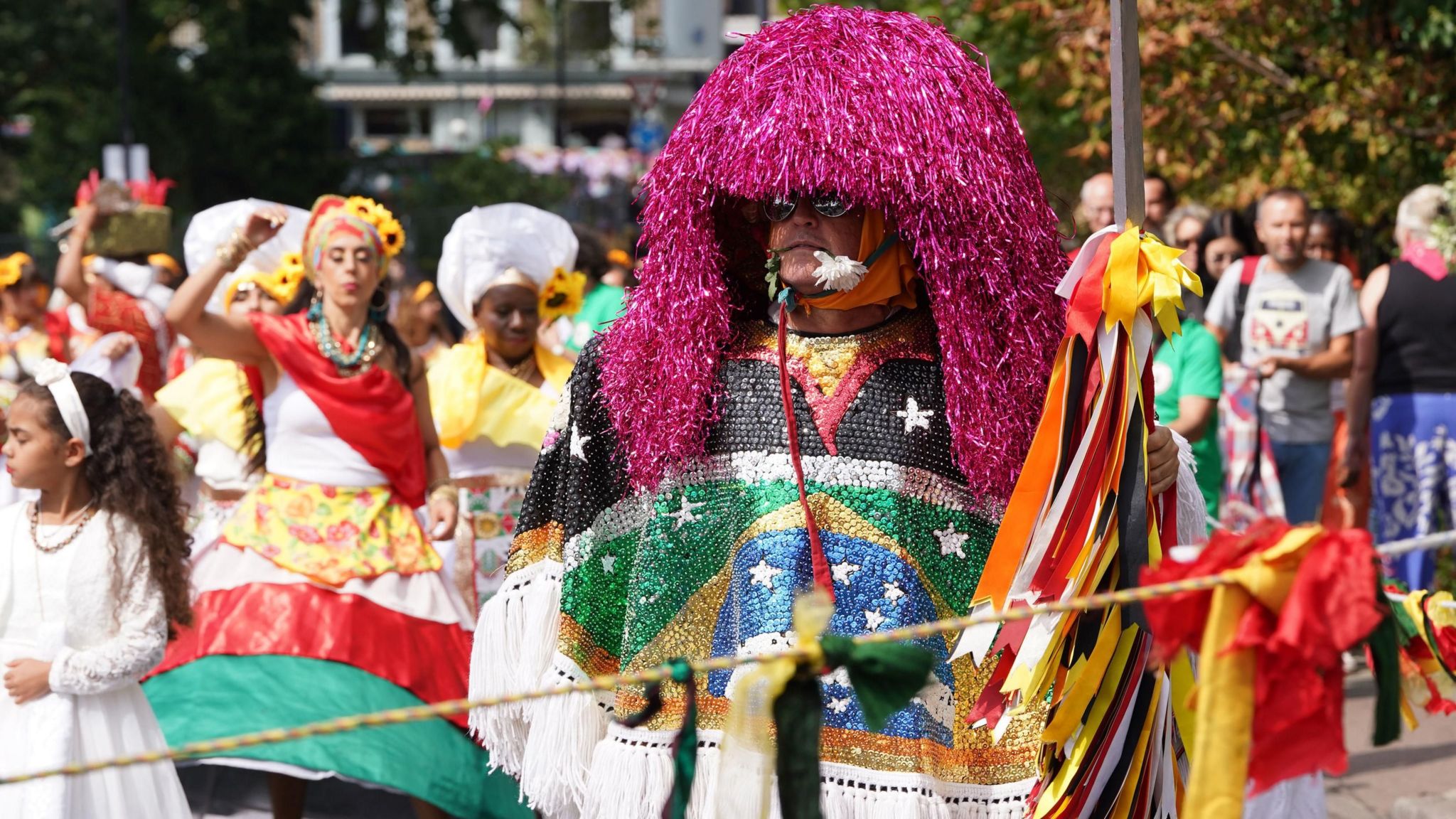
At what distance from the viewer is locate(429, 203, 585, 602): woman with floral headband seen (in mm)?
6570

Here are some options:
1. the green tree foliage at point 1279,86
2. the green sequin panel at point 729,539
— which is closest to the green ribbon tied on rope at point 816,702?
the green sequin panel at point 729,539

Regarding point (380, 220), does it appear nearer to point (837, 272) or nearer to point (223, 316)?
point (223, 316)

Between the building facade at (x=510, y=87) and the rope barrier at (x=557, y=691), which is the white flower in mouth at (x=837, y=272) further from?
the building facade at (x=510, y=87)

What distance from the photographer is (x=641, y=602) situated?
11.9ft

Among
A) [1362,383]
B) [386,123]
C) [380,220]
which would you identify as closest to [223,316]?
[380,220]

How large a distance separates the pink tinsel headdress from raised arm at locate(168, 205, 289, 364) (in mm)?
2128

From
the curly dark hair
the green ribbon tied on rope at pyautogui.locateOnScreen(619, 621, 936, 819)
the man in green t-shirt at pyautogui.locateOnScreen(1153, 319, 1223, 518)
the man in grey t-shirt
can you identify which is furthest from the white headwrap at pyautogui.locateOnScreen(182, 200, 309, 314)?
the green ribbon tied on rope at pyautogui.locateOnScreen(619, 621, 936, 819)

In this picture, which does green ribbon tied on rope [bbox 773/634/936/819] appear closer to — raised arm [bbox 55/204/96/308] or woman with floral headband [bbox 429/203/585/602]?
woman with floral headband [bbox 429/203/585/602]

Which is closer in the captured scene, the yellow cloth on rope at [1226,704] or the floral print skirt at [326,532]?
the yellow cloth on rope at [1226,704]

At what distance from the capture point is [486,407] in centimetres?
659

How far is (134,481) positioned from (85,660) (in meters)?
0.49

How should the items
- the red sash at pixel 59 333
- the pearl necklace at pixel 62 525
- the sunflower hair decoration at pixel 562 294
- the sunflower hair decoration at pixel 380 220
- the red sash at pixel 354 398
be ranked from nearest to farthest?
the pearl necklace at pixel 62 525, the red sash at pixel 354 398, the sunflower hair decoration at pixel 380 220, the sunflower hair decoration at pixel 562 294, the red sash at pixel 59 333

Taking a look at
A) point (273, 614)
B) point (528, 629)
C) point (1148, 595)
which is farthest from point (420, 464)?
point (1148, 595)

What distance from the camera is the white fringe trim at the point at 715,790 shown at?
336 cm
